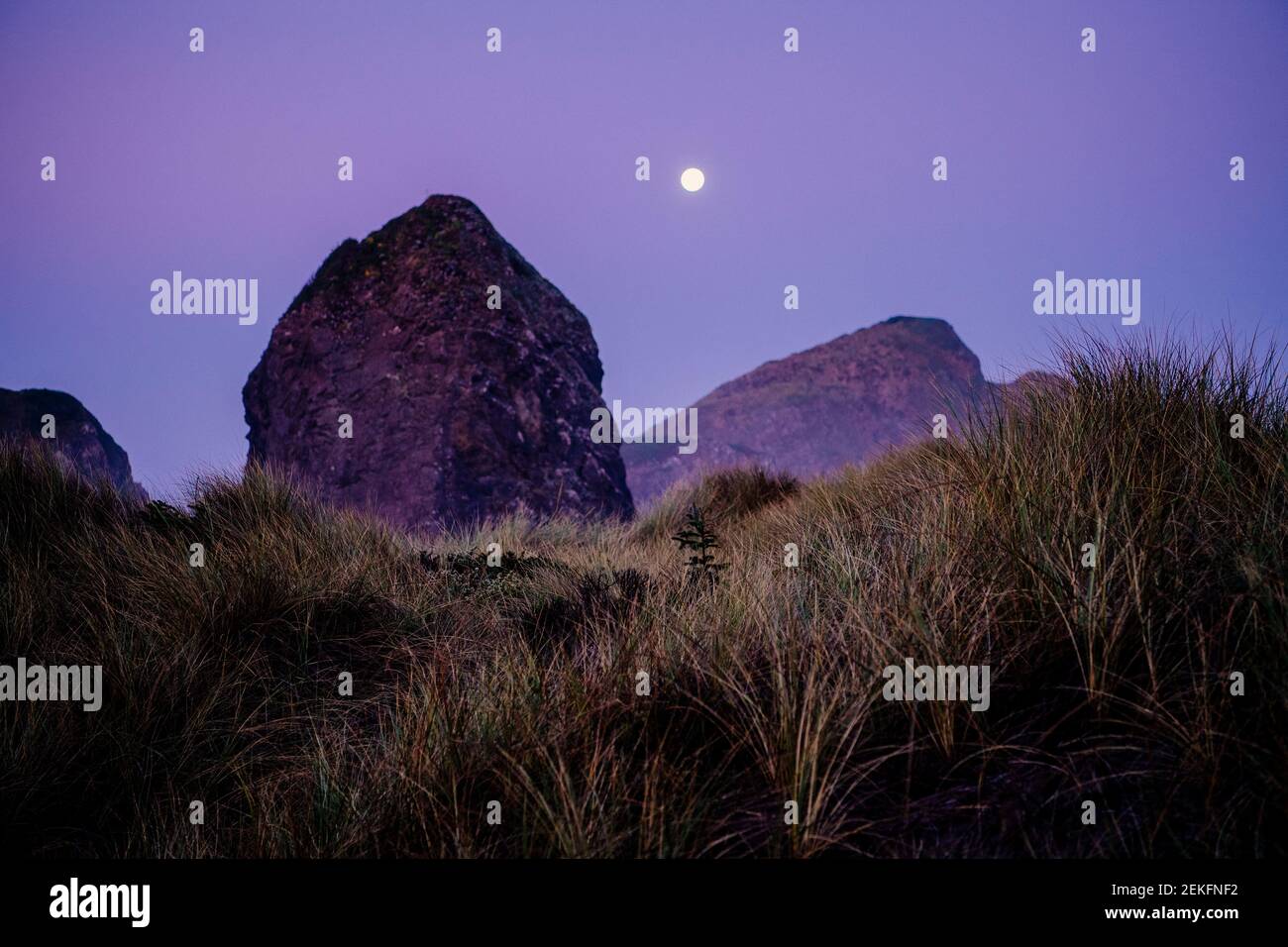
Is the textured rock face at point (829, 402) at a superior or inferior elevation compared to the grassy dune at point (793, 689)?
superior

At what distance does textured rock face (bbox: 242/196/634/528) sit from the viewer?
10.6m

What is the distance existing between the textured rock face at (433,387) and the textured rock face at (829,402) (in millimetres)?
19423

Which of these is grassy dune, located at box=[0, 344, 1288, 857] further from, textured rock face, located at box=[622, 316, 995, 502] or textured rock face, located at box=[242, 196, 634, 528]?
textured rock face, located at box=[622, 316, 995, 502]

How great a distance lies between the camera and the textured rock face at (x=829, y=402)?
33750 millimetres

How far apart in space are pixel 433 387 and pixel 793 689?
9369mm

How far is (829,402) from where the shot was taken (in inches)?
1416

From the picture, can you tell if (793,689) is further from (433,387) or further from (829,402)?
(829,402)

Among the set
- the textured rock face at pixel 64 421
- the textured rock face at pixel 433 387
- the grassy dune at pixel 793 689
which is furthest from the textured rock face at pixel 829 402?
the grassy dune at pixel 793 689

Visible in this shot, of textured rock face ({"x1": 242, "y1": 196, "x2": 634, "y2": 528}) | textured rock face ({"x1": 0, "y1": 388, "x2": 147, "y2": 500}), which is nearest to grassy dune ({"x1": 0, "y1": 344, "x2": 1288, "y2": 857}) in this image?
textured rock face ({"x1": 242, "y1": 196, "x2": 634, "y2": 528})

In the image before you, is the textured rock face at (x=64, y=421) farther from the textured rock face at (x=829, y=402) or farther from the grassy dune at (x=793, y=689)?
the textured rock face at (x=829, y=402)

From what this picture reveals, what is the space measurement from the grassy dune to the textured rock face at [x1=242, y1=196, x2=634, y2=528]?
18.8ft

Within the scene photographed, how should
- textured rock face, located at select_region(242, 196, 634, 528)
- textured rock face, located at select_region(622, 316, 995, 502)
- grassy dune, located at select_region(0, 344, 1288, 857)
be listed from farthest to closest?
1. textured rock face, located at select_region(622, 316, 995, 502)
2. textured rock face, located at select_region(242, 196, 634, 528)
3. grassy dune, located at select_region(0, 344, 1288, 857)
